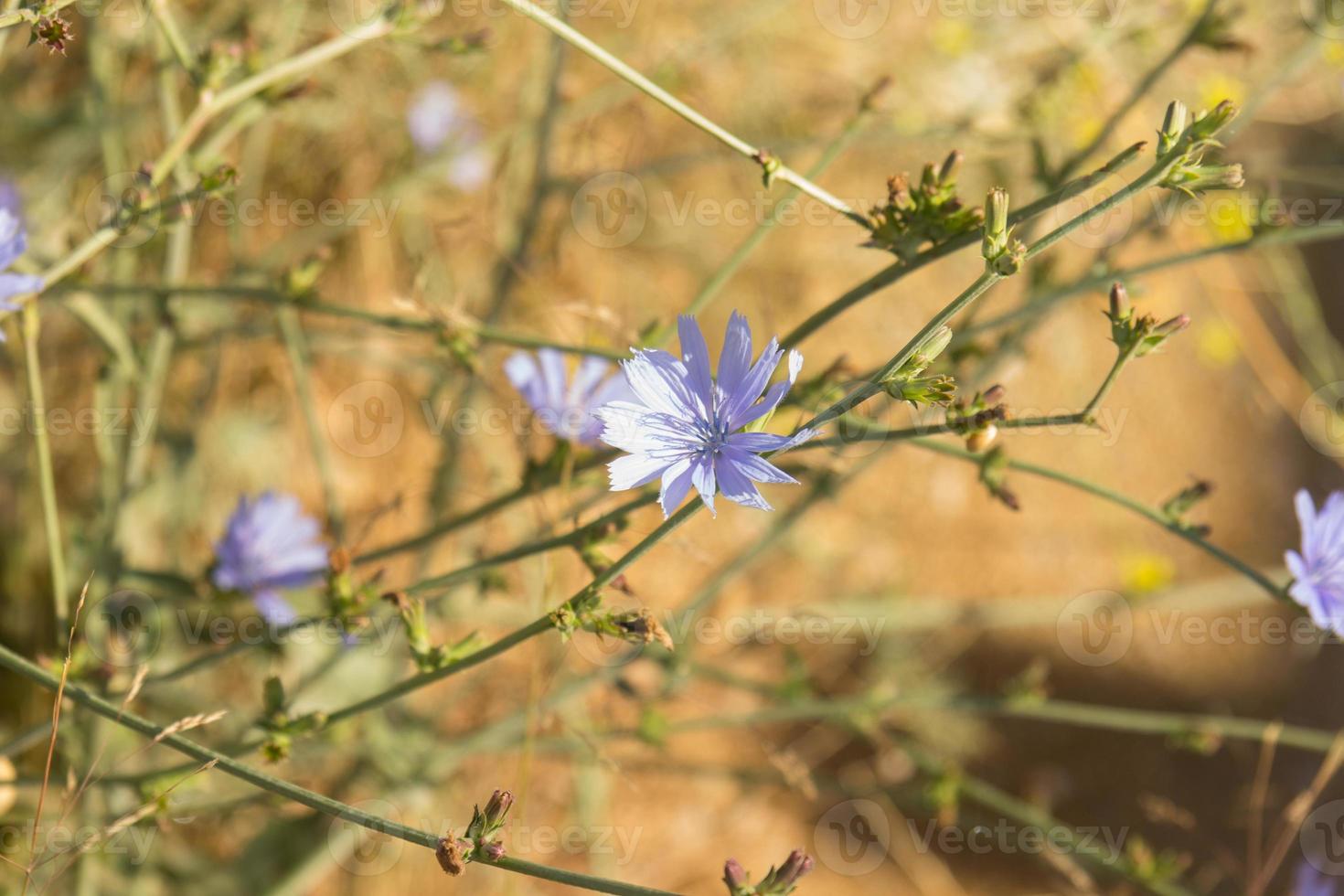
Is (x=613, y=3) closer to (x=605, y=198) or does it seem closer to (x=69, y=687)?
(x=605, y=198)

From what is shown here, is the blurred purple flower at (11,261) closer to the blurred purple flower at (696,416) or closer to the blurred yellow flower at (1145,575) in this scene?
the blurred purple flower at (696,416)

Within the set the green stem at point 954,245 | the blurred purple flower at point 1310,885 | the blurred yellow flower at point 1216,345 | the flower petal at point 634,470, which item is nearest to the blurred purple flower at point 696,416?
the flower petal at point 634,470

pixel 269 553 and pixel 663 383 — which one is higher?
pixel 663 383

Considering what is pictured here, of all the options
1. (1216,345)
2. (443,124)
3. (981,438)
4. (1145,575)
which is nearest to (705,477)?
(981,438)

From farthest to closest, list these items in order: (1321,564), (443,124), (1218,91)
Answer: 1. (443,124)
2. (1218,91)
3. (1321,564)

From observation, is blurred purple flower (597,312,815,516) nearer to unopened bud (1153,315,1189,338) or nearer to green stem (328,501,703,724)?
green stem (328,501,703,724)

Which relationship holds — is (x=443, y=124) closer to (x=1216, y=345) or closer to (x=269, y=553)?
(x=269, y=553)
